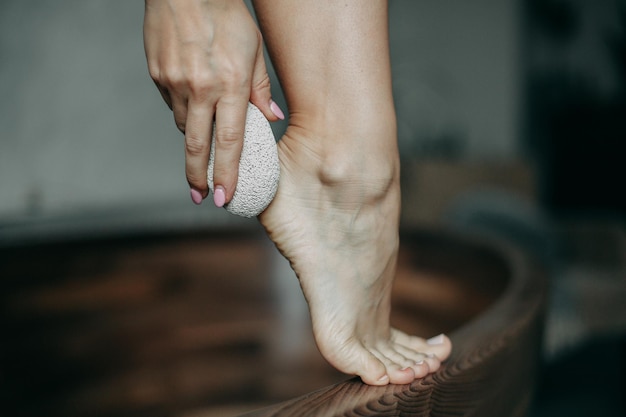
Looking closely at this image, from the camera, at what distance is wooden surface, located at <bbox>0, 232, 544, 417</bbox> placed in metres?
1.08

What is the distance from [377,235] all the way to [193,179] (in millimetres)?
214

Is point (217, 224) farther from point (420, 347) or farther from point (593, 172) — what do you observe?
point (593, 172)

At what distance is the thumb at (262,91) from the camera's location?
0.54 m

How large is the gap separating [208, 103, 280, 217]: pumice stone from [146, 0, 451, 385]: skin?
0.05 m

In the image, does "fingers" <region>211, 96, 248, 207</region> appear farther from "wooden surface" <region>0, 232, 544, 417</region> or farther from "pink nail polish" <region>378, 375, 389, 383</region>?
"wooden surface" <region>0, 232, 544, 417</region>

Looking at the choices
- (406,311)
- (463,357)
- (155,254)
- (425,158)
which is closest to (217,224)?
(155,254)

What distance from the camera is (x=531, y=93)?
134 inches

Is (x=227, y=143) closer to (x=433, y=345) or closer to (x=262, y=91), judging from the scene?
(x=262, y=91)

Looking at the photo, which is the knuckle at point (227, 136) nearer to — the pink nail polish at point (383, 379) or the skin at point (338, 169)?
the skin at point (338, 169)

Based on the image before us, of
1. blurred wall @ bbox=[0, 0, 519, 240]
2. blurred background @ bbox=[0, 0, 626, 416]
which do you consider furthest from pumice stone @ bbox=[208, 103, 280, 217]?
blurred wall @ bbox=[0, 0, 519, 240]

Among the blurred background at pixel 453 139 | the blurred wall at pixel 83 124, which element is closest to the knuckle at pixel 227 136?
the blurred background at pixel 453 139

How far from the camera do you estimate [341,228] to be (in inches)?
25.6

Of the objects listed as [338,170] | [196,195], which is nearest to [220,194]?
[196,195]

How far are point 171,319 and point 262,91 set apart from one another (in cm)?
81
